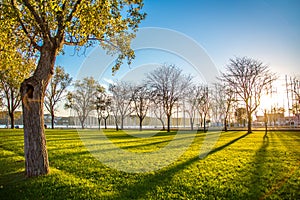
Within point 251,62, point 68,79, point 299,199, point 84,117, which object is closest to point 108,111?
point 84,117

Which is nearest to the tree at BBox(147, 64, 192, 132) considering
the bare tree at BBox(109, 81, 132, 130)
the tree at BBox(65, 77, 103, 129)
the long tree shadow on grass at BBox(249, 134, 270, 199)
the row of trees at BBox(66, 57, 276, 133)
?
the row of trees at BBox(66, 57, 276, 133)

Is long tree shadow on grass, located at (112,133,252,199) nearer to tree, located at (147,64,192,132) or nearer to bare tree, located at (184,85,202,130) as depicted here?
tree, located at (147,64,192,132)

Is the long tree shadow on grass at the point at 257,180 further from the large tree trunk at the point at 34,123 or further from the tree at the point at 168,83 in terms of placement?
the tree at the point at 168,83

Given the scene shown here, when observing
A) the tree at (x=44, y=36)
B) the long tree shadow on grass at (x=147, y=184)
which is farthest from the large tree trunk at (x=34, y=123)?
the long tree shadow on grass at (x=147, y=184)

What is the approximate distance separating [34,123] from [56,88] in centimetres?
4560

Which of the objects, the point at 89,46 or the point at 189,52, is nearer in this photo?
the point at 89,46

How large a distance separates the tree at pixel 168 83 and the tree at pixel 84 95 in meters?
16.7

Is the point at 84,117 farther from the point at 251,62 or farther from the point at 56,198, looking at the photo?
the point at 56,198

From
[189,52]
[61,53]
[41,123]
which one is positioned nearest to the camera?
[41,123]

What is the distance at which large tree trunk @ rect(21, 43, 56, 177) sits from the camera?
768cm

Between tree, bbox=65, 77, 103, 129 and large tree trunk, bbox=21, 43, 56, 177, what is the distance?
1734 inches

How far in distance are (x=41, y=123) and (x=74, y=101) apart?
47682mm

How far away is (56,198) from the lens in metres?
6.19

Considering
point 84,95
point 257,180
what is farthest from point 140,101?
point 257,180
